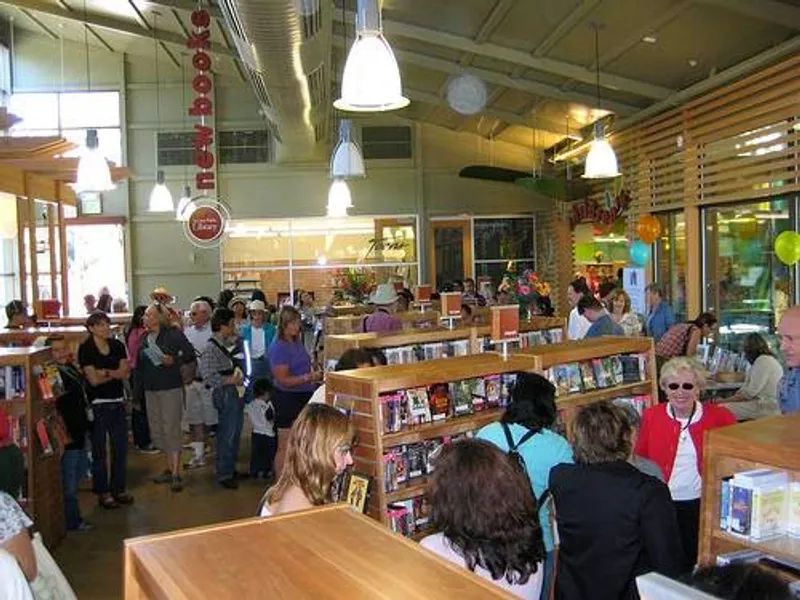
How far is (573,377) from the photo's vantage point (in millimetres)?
5227

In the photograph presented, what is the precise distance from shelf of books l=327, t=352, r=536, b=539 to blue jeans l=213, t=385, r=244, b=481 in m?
3.10

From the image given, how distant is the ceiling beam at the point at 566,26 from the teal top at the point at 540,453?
5.36 m

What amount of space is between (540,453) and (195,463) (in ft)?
17.7

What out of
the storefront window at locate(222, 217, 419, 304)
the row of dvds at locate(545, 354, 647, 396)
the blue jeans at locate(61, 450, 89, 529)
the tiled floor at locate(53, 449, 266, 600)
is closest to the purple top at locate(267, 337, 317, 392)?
the tiled floor at locate(53, 449, 266, 600)

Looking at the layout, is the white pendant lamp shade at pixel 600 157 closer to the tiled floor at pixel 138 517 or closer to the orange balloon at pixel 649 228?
the orange balloon at pixel 649 228

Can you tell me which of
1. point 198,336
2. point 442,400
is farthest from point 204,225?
point 442,400

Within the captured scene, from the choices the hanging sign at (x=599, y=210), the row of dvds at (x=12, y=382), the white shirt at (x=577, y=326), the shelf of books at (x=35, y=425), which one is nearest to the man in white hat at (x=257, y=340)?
the shelf of books at (x=35, y=425)

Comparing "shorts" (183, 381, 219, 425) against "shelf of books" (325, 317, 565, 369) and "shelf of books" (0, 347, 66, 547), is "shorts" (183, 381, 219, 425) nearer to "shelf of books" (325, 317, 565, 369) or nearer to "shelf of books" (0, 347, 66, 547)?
"shelf of books" (325, 317, 565, 369)

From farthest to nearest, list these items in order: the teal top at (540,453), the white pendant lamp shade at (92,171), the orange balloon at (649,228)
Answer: the orange balloon at (649,228) → the white pendant lamp shade at (92,171) → the teal top at (540,453)

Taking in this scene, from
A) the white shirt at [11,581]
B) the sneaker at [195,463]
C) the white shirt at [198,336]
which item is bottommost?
the sneaker at [195,463]

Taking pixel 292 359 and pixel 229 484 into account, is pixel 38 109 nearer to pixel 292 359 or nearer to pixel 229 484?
pixel 229 484

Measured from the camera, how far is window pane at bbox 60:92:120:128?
16328 millimetres

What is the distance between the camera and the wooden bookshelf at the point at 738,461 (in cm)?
237

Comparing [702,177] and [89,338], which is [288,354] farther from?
[702,177]
